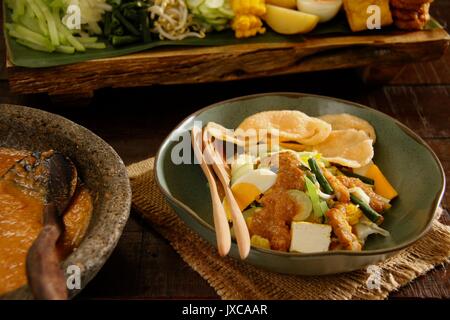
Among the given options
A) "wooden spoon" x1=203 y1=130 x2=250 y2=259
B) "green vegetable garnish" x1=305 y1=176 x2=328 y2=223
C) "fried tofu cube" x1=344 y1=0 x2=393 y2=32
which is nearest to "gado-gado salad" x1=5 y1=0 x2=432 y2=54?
"fried tofu cube" x1=344 y1=0 x2=393 y2=32

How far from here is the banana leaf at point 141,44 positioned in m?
2.30

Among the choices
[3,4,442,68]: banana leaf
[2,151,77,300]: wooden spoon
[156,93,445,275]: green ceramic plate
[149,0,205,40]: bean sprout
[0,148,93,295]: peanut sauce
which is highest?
[149,0,205,40]: bean sprout

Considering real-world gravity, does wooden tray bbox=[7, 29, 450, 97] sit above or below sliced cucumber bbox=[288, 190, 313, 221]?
above

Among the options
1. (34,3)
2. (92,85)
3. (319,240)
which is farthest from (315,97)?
(34,3)

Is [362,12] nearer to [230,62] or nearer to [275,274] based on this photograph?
[230,62]

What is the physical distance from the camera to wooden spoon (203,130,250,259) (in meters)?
1.55

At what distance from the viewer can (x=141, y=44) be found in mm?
2430

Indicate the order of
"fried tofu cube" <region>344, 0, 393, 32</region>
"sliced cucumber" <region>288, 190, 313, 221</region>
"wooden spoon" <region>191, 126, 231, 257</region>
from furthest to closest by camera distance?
"fried tofu cube" <region>344, 0, 393, 32</region> < "sliced cucumber" <region>288, 190, 313, 221</region> < "wooden spoon" <region>191, 126, 231, 257</region>

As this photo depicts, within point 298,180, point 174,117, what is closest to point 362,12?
point 174,117

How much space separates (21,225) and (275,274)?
2.29 feet

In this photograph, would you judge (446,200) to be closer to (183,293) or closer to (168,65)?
(183,293)

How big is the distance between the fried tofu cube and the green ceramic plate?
22.1 inches

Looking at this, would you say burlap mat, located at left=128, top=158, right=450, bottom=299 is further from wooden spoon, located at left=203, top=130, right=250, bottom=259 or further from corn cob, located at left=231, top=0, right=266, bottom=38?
corn cob, located at left=231, top=0, right=266, bottom=38

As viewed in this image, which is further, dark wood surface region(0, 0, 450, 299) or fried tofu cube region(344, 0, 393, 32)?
fried tofu cube region(344, 0, 393, 32)
